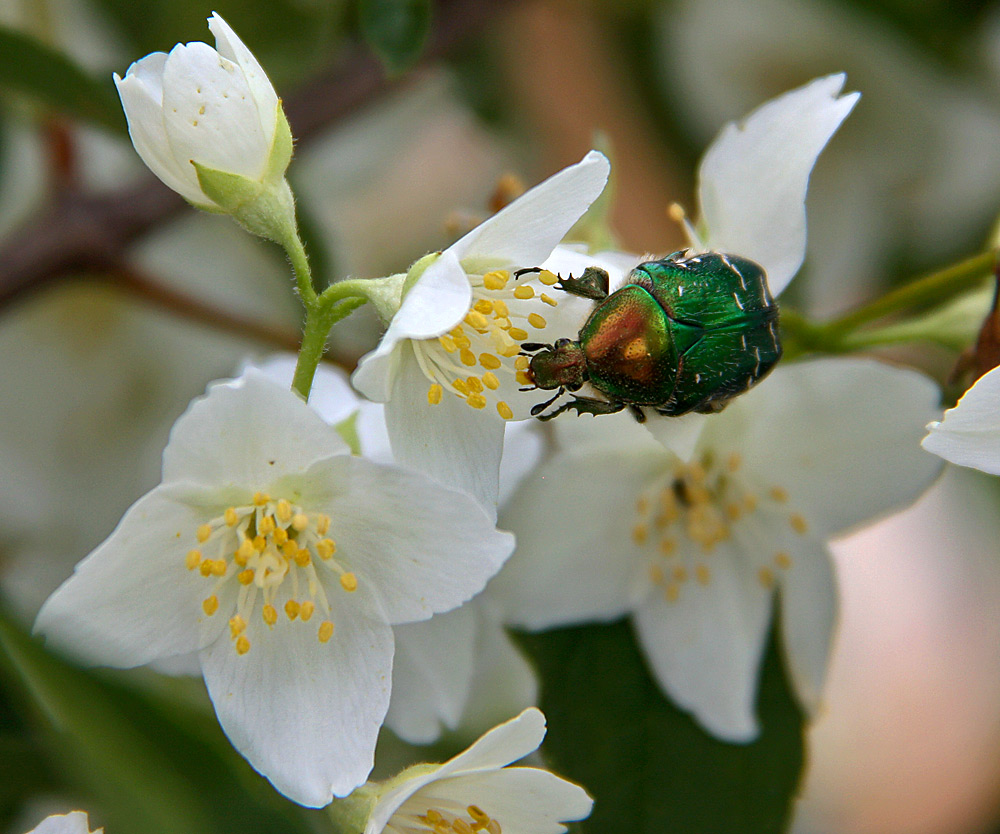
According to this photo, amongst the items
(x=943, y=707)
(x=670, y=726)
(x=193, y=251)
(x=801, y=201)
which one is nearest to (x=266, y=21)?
(x=193, y=251)

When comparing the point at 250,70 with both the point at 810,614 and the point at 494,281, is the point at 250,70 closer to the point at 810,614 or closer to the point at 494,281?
the point at 494,281

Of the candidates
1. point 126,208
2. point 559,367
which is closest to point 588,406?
point 559,367

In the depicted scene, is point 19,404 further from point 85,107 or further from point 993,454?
point 993,454

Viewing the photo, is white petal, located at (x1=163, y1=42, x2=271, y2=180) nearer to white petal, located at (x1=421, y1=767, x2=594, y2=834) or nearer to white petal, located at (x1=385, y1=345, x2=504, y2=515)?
white petal, located at (x1=385, y1=345, x2=504, y2=515)

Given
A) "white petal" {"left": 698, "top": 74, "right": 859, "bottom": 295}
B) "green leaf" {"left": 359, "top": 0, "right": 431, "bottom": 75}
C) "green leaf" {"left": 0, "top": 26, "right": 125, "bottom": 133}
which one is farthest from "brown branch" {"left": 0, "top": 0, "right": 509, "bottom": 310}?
"white petal" {"left": 698, "top": 74, "right": 859, "bottom": 295}

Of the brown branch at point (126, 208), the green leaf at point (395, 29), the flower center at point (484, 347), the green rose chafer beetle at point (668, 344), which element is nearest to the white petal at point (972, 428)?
the green rose chafer beetle at point (668, 344)

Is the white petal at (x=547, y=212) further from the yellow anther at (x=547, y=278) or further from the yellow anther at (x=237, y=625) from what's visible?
the yellow anther at (x=237, y=625)
